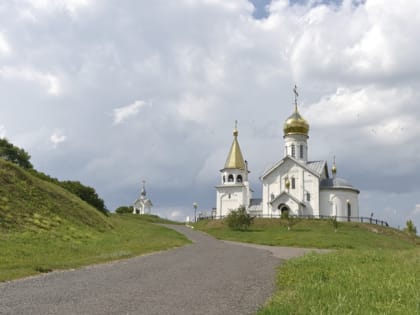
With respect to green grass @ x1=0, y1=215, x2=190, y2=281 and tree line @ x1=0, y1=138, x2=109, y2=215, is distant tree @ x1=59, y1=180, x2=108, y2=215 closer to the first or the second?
tree line @ x1=0, y1=138, x2=109, y2=215

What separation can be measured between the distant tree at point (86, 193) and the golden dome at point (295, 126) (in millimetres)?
27659

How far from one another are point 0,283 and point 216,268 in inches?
280

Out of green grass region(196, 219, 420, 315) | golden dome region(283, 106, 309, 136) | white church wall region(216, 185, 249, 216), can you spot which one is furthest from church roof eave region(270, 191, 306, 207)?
green grass region(196, 219, 420, 315)

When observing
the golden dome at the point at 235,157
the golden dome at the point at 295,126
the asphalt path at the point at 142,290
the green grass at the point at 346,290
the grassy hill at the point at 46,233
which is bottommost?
the asphalt path at the point at 142,290

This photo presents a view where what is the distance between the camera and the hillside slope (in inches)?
989

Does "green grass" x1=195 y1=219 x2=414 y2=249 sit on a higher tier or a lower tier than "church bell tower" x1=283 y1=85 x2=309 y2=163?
lower

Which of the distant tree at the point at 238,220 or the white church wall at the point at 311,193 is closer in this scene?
the distant tree at the point at 238,220

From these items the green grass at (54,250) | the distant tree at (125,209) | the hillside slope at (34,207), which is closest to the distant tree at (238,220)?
the hillside slope at (34,207)

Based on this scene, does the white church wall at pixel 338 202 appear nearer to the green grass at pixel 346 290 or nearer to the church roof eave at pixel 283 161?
the church roof eave at pixel 283 161

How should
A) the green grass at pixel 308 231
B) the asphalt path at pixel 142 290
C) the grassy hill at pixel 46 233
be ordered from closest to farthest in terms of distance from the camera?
1. the asphalt path at pixel 142 290
2. the grassy hill at pixel 46 233
3. the green grass at pixel 308 231

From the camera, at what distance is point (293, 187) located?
2415 inches

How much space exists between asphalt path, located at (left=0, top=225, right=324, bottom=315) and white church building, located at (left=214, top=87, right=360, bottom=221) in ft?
144

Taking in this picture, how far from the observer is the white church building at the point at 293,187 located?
5938 centimetres

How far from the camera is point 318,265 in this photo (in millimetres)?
15547
